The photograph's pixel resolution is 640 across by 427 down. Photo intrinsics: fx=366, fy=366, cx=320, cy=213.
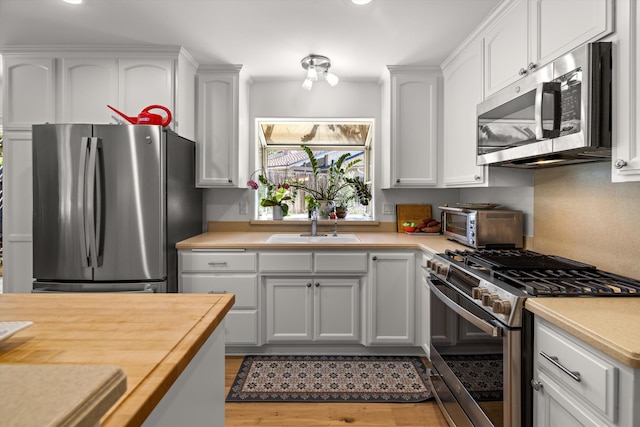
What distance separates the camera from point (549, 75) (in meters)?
1.55

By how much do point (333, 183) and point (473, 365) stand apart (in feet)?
7.33

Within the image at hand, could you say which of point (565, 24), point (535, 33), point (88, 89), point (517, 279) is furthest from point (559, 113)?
point (88, 89)

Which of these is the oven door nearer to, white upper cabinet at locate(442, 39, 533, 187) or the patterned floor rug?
the patterned floor rug

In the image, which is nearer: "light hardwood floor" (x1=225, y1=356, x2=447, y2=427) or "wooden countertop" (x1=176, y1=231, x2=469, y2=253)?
"light hardwood floor" (x1=225, y1=356, x2=447, y2=427)

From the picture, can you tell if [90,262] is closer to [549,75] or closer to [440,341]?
[440,341]

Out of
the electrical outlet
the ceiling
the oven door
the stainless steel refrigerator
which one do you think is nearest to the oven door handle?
the oven door

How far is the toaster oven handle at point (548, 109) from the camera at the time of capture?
4.88 feet

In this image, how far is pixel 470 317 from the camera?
1604mm

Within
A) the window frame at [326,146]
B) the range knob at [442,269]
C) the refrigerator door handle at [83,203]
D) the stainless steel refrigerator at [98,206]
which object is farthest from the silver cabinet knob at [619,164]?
the refrigerator door handle at [83,203]

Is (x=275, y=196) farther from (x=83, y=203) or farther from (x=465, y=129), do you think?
(x=465, y=129)

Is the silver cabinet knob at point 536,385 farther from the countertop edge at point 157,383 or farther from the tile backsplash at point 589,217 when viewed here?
the countertop edge at point 157,383

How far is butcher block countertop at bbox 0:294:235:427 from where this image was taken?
64cm

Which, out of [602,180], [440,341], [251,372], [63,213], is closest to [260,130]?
[63,213]

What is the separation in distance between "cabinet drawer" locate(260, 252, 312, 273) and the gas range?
967mm
